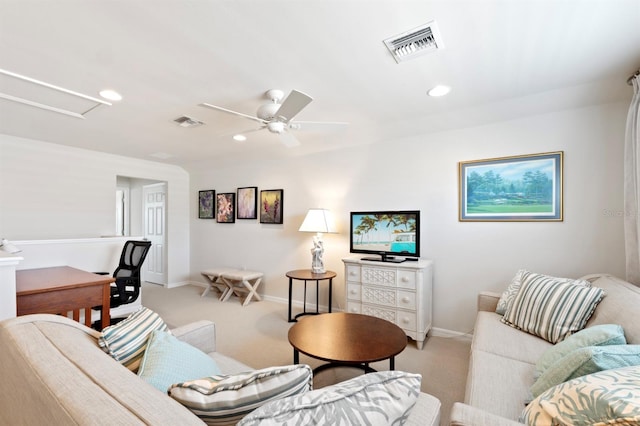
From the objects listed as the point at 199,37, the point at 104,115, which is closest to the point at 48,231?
the point at 104,115

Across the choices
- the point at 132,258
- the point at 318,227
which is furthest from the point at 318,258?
the point at 132,258

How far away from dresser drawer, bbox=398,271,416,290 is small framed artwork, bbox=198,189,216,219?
3.80 m

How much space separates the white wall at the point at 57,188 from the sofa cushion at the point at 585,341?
5.64 metres

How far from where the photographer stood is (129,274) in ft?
11.8

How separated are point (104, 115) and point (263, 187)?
2.26 m

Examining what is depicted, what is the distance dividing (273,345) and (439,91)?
2.82 m

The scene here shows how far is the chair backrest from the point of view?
3428 millimetres

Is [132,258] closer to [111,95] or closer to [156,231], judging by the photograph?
[111,95]

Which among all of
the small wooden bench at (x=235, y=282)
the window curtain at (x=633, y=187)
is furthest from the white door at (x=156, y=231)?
the window curtain at (x=633, y=187)

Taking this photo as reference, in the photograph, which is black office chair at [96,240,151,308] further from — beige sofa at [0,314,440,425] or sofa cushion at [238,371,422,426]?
sofa cushion at [238,371,422,426]

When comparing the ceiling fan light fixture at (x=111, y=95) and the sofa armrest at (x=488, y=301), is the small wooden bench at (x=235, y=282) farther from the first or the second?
the sofa armrest at (x=488, y=301)

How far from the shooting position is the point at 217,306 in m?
4.15

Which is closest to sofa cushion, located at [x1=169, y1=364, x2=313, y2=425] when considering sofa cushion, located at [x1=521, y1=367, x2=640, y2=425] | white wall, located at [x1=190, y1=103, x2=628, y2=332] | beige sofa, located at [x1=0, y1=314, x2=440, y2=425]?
beige sofa, located at [x1=0, y1=314, x2=440, y2=425]

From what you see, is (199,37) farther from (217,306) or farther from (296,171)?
(217,306)
